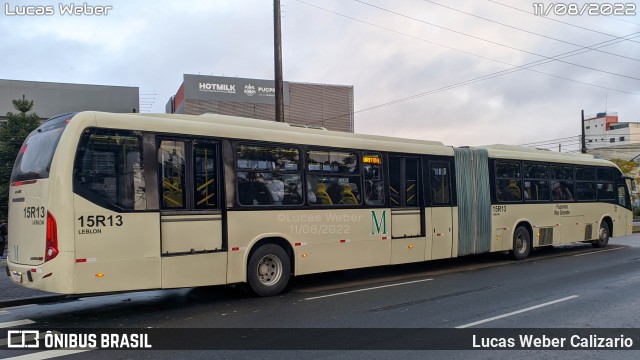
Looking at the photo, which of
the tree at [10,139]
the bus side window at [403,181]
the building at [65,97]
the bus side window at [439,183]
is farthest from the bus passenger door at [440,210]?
the building at [65,97]

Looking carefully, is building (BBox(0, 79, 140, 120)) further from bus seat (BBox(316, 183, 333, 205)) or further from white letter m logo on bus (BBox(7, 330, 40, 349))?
white letter m logo on bus (BBox(7, 330, 40, 349))

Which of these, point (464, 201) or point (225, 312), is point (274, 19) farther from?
point (225, 312)

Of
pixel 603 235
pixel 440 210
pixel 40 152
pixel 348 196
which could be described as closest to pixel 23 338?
pixel 40 152

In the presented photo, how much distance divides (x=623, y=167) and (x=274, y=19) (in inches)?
1545

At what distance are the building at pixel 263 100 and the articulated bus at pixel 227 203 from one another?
39885mm

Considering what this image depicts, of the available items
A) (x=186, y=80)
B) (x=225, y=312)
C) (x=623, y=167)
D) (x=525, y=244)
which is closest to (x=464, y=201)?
(x=525, y=244)

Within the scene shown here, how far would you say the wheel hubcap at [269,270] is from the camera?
956 cm

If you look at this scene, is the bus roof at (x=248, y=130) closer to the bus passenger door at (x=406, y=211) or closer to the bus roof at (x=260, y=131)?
the bus roof at (x=260, y=131)

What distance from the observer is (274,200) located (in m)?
9.75

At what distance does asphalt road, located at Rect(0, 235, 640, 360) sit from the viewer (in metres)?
6.17

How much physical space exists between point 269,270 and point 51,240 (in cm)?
389

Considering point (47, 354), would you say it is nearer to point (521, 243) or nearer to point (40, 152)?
point (40, 152)

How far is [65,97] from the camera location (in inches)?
1533

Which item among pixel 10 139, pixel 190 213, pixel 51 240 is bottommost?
pixel 51 240
